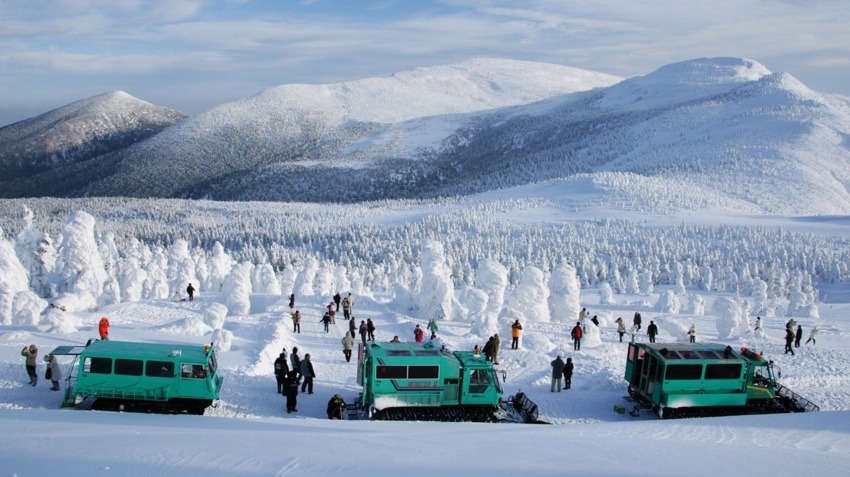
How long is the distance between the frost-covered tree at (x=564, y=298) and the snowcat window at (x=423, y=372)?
742 inches

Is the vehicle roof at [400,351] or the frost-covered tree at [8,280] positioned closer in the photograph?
the vehicle roof at [400,351]

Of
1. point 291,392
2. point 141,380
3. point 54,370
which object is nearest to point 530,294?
point 291,392

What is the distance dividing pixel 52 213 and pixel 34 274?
13364cm

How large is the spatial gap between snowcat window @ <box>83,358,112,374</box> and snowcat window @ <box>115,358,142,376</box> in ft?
0.55

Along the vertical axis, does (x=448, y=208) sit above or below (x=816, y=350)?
above

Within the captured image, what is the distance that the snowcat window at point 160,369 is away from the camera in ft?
49.4

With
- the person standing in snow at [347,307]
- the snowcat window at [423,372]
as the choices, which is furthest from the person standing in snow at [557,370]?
the person standing in snow at [347,307]

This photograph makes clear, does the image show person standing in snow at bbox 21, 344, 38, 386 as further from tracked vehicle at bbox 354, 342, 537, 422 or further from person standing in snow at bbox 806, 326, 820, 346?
person standing in snow at bbox 806, 326, 820, 346

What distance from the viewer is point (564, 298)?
34.2m

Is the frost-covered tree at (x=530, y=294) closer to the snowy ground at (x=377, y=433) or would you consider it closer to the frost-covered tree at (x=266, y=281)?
the snowy ground at (x=377, y=433)

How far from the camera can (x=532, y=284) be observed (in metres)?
32.3

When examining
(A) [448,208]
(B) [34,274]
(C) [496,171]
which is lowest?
(B) [34,274]

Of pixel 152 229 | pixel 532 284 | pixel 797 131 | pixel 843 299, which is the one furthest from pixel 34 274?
pixel 797 131

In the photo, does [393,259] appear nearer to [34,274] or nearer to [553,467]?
[34,274]
